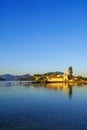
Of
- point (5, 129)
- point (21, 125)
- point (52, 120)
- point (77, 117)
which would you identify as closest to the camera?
point (5, 129)

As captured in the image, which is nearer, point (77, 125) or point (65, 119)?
point (77, 125)

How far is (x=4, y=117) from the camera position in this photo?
2986 cm

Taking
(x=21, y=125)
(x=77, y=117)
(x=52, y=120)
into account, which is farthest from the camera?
(x=77, y=117)

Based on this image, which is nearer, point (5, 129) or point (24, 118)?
point (5, 129)

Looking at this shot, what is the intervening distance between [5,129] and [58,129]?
18.4 feet

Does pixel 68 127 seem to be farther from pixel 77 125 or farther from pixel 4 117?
pixel 4 117

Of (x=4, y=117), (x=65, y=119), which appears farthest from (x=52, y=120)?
(x=4, y=117)

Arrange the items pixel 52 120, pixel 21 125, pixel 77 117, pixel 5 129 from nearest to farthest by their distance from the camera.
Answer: pixel 5 129, pixel 21 125, pixel 52 120, pixel 77 117

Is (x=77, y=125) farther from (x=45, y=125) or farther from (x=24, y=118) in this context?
(x=24, y=118)

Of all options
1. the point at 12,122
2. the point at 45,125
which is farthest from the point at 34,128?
the point at 12,122

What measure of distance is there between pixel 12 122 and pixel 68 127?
22.2 ft

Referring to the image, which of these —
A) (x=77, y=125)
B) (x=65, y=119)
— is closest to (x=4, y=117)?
(x=65, y=119)

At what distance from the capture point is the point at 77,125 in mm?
25781

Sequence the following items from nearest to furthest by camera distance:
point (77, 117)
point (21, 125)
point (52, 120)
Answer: point (21, 125) → point (52, 120) → point (77, 117)
